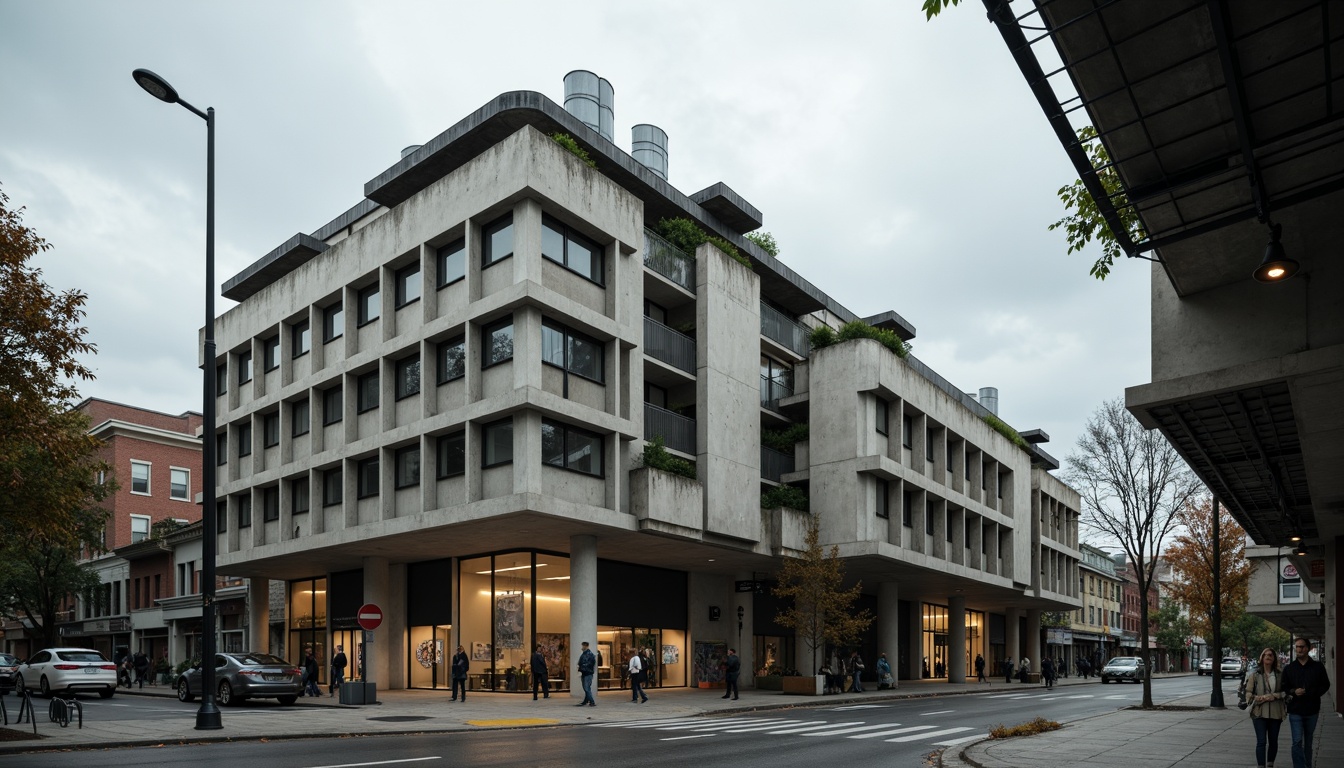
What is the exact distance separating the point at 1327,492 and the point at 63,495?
2263 cm

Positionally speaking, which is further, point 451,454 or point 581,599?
point 581,599

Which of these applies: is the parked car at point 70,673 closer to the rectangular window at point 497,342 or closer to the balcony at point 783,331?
the rectangular window at point 497,342

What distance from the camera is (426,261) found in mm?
29609

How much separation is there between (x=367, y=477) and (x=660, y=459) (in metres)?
9.36

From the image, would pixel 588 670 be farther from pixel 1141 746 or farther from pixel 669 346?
pixel 1141 746

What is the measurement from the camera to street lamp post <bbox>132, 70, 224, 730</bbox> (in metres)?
17.8

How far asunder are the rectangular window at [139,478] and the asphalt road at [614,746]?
40.4 metres

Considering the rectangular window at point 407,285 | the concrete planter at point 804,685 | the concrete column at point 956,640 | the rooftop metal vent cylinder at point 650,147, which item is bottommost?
the concrete column at point 956,640

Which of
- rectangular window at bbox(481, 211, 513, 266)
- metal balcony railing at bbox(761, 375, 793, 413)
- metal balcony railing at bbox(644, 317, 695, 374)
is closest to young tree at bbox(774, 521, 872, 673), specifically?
metal balcony railing at bbox(761, 375, 793, 413)

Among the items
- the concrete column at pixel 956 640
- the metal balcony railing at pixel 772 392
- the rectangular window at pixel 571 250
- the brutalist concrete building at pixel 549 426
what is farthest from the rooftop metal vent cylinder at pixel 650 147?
the concrete column at pixel 956 640

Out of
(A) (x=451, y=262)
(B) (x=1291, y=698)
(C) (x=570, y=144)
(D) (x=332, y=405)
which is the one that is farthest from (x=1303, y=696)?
(D) (x=332, y=405)

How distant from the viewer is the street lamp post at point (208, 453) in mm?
17750

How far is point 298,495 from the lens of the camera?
116 feet

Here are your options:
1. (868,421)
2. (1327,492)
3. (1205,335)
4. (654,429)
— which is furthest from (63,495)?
(868,421)
